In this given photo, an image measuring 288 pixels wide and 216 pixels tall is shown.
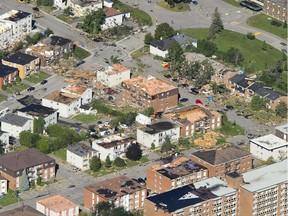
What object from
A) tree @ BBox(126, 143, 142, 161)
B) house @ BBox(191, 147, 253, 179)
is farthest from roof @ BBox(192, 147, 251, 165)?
tree @ BBox(126, 143, 142, 161)

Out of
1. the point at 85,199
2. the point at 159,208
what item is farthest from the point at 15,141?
the point at 159,208

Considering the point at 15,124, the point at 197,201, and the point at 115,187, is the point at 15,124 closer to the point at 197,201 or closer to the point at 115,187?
the point at 115,187

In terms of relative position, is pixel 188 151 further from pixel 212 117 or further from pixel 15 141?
pixel 15 141

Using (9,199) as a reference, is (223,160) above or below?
above

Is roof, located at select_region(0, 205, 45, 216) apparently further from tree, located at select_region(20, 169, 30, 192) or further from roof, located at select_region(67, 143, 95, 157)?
roof, located at select_region(67, 143, 95, 157)

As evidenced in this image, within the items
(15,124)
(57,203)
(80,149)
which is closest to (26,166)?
(80,149)

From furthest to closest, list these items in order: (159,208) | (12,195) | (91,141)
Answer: (91,141) → (12,195) → (159,208)

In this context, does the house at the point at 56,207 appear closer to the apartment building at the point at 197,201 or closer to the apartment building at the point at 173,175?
the apartment building at the point at 197,201
